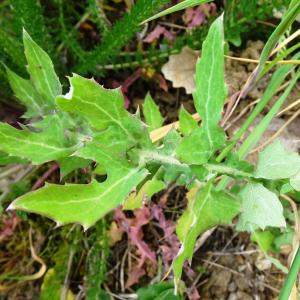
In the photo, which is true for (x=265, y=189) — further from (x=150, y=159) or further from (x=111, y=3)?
(x=111, y=3)

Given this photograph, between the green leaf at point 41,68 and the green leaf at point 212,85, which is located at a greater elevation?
the green leaf at point 212,85

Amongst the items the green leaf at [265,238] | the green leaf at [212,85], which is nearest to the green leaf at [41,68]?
the green leaf at [212,85]

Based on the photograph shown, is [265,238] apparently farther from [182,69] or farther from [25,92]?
[25,92]

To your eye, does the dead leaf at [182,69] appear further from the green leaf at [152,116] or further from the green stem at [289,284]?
the green stem at [289,284]

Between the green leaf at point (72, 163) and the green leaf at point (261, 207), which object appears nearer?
the green leaf at point (261, 207)

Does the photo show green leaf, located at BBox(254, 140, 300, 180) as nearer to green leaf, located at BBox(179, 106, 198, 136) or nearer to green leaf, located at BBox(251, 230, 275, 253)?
green leaf, located at BBox(179, 106, 198, 136)

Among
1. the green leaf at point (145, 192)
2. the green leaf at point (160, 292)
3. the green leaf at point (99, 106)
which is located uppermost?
the green leaf at point (99, 106)

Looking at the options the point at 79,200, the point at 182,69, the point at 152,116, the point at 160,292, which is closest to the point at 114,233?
the point at 160,292
